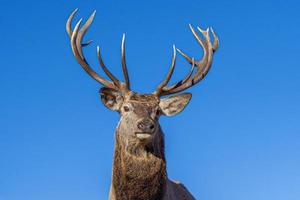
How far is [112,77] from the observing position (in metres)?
8.79

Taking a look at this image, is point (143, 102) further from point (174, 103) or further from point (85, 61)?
point (85, 61)

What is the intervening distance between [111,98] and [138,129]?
1174 mm

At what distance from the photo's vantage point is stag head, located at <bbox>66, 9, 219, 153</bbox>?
7.82 metres

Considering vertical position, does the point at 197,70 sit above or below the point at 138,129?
above

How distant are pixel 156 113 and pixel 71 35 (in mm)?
2089

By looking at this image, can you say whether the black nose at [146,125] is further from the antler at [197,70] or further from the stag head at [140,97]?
the antler at [197,70]

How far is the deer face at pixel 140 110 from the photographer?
305 inches

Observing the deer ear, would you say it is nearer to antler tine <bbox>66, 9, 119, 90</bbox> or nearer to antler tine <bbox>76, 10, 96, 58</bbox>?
antler tine <bbox>66, 9, 119, 90</bbox>

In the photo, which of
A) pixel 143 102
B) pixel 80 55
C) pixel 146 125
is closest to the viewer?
pixel 146 125

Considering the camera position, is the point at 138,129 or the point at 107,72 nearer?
the point at 138,129

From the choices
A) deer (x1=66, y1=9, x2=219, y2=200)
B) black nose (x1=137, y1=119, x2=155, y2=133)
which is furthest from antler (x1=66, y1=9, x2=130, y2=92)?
black nose (x1=137, y1=119, x2=155, y2=133)

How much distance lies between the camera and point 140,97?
8398 mm

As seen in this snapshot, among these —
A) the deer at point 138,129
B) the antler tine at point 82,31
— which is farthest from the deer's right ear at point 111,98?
the antler tine at point 82,31

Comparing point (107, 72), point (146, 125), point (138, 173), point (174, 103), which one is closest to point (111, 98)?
point (107, 72)
